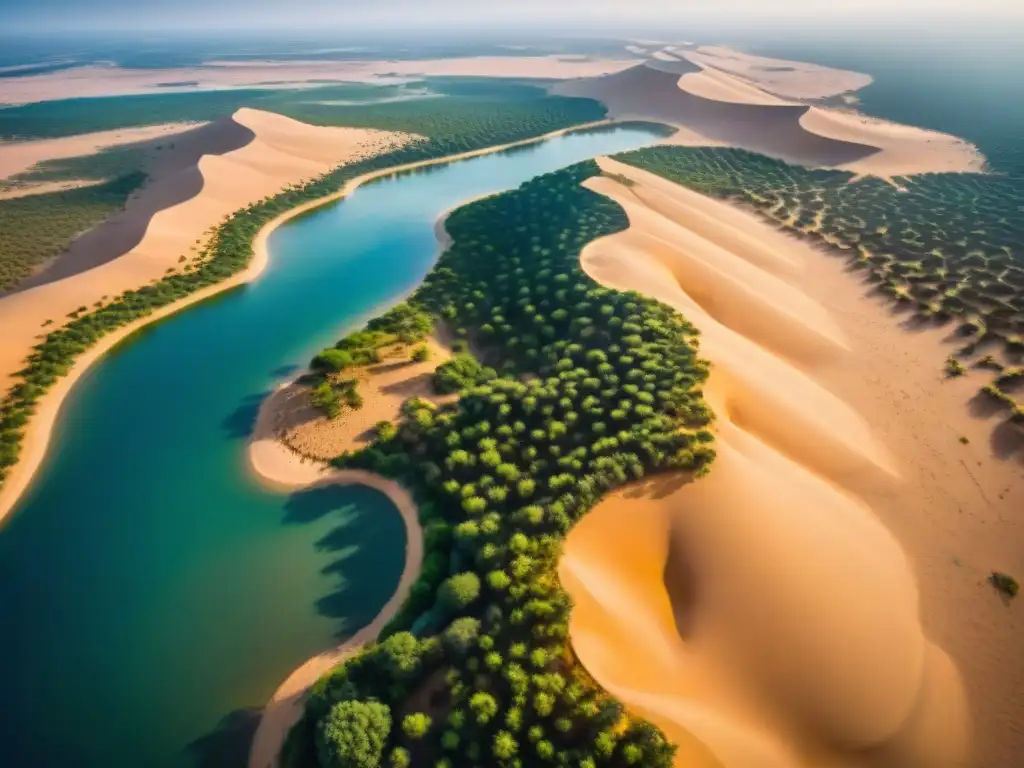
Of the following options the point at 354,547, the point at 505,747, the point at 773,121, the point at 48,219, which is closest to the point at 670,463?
the point at 505,747

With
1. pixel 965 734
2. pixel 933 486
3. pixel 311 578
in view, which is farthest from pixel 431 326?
pixel 965 734

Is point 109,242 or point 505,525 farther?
point 109,242

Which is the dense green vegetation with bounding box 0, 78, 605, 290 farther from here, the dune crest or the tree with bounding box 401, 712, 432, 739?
the dune crest

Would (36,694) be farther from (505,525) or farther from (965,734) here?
(965,734)

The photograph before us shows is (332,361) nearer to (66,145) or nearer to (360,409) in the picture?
(360,409)

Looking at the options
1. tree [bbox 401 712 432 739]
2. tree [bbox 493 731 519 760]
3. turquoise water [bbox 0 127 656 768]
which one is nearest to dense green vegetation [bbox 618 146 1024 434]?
tree [bbox 493 731 519 760]
